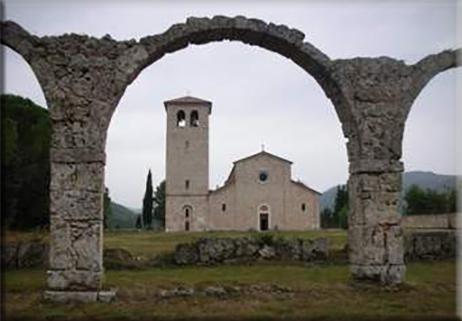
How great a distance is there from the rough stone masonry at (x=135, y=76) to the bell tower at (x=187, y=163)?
40.1 m

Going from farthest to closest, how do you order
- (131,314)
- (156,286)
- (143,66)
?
(156,286), (143,66), (131,314)

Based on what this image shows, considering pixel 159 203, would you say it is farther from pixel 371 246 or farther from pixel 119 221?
pixel 371 246

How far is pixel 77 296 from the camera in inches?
372

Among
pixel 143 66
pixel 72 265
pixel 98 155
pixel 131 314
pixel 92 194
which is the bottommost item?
pixel 131 314

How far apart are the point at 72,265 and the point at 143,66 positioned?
153 inches

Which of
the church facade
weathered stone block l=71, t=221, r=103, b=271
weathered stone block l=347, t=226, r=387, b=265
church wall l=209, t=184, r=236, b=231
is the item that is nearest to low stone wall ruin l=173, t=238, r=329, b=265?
weathered stone block l=347, t=226, r=387, b=265

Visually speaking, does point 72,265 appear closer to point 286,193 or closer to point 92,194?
point 92,194

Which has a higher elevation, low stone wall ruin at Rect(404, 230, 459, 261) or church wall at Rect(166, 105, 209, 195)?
church wall at Rect(166, 105, 209, 195)

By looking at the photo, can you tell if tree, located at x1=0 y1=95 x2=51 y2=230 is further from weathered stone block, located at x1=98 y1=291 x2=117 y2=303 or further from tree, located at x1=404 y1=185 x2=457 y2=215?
tree, located at x1=404 y1=185 x2=457 y2=215

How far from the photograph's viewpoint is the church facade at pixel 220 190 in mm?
51000

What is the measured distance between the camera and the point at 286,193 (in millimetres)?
52500

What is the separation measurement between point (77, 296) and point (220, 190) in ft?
141

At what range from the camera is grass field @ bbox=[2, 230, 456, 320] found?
8383mm

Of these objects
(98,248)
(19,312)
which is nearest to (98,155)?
(98,248)
